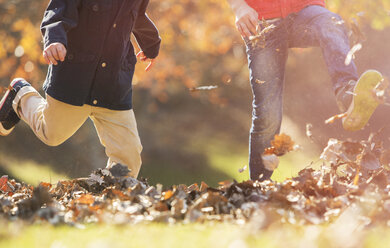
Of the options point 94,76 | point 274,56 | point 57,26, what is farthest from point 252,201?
point 57,26

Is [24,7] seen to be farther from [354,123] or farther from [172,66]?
[354,123]

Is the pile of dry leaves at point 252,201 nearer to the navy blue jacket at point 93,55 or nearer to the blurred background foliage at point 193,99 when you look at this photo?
the navy blue jacket at point 93,55

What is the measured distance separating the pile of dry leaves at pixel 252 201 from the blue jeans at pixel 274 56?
60cm

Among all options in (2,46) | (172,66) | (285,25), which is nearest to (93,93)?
(285,25)

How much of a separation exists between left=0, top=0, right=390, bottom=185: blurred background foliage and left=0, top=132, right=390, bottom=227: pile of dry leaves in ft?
7.30

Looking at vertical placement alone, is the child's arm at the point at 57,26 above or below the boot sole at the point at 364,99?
below

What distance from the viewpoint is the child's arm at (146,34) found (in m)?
4.07

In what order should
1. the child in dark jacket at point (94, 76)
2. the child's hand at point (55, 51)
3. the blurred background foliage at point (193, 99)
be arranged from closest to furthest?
the child's hand at point (55, 51), the child in dark jacket at point (94, 76), the blurred background foliage at point (193, 99)

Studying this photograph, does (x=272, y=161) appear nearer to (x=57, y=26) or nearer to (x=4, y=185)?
(x=57, y=26)

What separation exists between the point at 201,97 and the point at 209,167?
13.9ft

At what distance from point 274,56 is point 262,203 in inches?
58.5

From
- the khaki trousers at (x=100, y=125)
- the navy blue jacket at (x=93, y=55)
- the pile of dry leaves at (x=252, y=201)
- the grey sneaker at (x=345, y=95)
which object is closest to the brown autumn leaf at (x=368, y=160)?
the pile of dry leaves at (x=252, y=201)

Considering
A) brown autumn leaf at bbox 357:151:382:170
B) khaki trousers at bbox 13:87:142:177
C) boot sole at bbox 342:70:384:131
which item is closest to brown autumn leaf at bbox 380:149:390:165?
brown autumn leaf at bbox 357:151:382:170

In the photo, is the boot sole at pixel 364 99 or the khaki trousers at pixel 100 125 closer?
the boot sole at pixel 364 99
